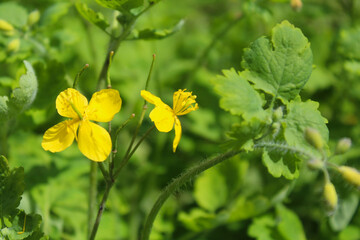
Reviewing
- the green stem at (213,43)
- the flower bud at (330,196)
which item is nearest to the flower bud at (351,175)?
the flower bud at (330,196)

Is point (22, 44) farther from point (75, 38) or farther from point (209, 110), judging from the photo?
point (209, 110)

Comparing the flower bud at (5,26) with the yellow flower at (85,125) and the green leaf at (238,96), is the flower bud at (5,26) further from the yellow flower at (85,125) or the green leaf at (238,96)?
the green leaf at (238,96)

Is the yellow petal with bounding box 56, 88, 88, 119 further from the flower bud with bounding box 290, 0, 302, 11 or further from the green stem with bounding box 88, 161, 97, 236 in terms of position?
the flower bud with bounding box 290, 0, 302, 11

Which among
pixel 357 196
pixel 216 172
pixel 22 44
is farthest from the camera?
pixel 216 172

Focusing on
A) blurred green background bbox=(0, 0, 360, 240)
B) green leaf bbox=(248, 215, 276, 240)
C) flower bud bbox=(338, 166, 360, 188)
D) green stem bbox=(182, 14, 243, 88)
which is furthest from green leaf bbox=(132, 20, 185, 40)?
green leaf bbox=(248, 215, 276, 240)

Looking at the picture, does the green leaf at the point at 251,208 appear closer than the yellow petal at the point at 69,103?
No

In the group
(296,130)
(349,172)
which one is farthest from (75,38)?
(349,172)
